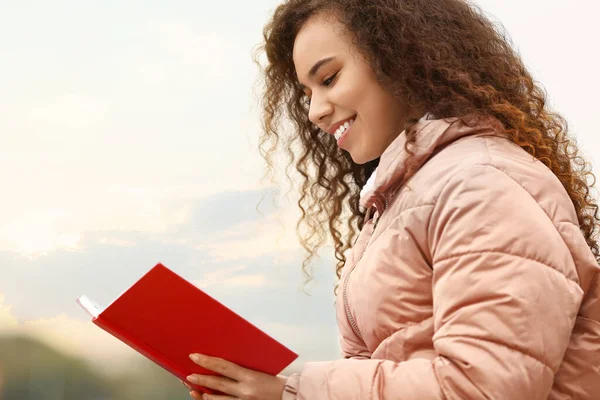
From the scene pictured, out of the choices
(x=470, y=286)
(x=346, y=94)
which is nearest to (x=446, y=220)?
(x=470, y=286)

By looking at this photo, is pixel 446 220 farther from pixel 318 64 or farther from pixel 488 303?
pixel 318 64

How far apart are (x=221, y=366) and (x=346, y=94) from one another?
0.46 metres

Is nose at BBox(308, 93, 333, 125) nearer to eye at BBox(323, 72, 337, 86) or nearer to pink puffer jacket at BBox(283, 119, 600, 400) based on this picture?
eye at BBox(323, 72, 337, 86)

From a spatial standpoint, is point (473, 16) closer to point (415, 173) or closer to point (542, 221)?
point (415, 173)

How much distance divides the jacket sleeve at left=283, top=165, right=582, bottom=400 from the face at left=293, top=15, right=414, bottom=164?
0.26 metres

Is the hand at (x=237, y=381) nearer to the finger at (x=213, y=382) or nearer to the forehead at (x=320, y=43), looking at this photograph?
the finger at (x=213, y=382)

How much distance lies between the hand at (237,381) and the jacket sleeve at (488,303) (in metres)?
0.08

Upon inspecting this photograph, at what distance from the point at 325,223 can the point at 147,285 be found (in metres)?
0.73

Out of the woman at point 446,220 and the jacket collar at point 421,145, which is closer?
the woman at point 446,220

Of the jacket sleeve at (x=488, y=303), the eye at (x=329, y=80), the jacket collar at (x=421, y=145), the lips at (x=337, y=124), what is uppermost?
the eye at (x=329, y=80)

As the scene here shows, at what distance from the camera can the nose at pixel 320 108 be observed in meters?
1.15

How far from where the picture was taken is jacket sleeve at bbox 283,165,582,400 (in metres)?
0.80

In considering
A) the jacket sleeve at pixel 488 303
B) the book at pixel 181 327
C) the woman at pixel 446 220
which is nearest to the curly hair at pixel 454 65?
the woman at pixel 446 220

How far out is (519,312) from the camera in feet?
2.64
